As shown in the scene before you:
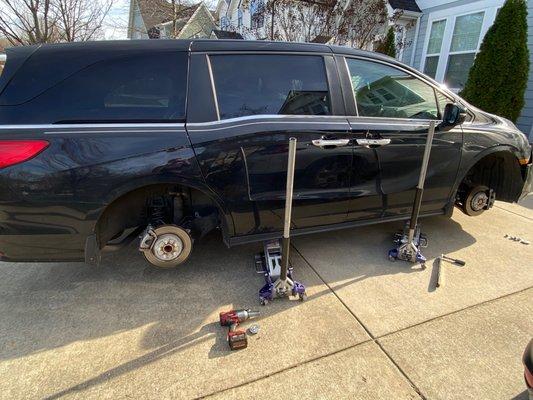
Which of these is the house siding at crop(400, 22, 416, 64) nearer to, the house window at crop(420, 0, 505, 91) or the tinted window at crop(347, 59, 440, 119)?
the house window at crop(420, 0, 505, 91)

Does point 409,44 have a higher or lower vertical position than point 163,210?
higher

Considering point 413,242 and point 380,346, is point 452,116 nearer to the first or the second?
point 413,242

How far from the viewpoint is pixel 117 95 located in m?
2.26

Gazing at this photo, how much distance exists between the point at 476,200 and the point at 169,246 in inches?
130

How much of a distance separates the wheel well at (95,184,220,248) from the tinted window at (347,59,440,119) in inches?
60.3

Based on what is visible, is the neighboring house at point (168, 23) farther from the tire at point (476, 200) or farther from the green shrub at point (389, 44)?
the tire at point (476, 200)

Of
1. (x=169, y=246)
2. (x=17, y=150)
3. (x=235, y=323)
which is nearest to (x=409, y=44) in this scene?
(x=169, y=246)

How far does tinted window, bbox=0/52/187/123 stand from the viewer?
2127 mm

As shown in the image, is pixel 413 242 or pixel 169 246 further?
pixel 413 242

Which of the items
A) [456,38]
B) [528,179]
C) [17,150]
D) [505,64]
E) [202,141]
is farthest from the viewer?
[456,38]

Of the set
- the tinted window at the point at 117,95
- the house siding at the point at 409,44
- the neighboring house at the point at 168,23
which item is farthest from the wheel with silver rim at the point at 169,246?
the neighboring house at the point at 168,23

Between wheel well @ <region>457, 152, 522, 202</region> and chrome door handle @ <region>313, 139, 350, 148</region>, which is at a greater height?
chrome door handle @ <region>313, 139, 350, 148</region>

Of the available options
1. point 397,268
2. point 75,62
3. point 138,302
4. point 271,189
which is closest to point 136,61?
point 75,62

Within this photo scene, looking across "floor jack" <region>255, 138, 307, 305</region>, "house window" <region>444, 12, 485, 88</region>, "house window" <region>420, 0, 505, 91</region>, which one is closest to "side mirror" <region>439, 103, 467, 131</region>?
"floor jack" <region>255, 138, 307, 305</region>
